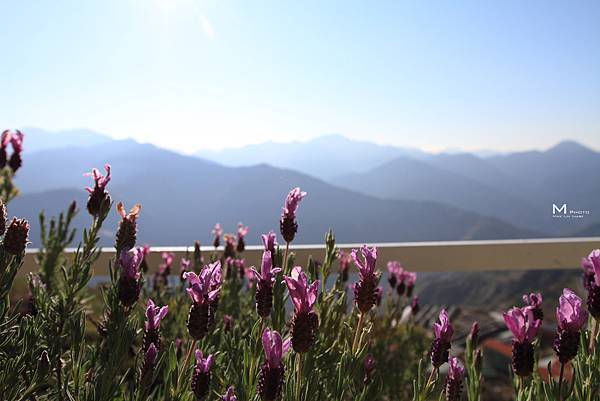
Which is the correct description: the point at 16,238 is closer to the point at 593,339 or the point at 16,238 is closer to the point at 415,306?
the point at 593,339

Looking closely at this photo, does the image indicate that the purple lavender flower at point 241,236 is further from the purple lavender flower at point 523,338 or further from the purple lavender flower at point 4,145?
the purple lavender flower at point 523,338

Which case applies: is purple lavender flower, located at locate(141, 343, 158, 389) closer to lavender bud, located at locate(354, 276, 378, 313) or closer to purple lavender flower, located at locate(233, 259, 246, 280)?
lavender bud, located at locate(354, 276, 378, 313)

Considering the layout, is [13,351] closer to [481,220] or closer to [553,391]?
[553,391]

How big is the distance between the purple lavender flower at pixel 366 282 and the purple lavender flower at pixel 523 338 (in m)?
0.19

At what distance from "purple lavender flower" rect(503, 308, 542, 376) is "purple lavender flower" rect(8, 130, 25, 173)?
1432 millimetres

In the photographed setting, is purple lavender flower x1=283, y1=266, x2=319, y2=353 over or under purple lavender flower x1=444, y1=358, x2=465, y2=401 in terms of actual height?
over

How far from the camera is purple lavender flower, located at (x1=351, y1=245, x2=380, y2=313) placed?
2.21 feet

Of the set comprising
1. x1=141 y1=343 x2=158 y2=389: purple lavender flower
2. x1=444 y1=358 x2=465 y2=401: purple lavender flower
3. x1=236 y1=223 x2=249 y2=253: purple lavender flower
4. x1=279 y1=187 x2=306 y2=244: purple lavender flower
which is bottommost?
x1=444 y1=358 x2=465 y2=401: purple lavender flower

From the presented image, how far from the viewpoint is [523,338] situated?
27.2 inches

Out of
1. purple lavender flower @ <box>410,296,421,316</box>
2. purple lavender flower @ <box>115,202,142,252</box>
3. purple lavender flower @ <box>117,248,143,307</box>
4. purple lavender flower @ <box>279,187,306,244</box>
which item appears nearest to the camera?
purple lavender flower @ <box>117,248,143,307</box>

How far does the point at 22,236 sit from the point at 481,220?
40.9m

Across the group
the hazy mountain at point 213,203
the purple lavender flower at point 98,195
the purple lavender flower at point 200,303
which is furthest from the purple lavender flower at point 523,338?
the hazy mountain at point 213,203

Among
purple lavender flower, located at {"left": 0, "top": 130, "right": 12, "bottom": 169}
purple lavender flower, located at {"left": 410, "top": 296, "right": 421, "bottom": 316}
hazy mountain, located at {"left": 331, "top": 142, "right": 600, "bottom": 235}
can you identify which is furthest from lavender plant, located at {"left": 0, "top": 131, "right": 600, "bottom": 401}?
hazy mountain, located at {"left": 331, "top": 142, "right": 600, "bottom": 235}

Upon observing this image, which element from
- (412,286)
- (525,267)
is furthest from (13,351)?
(525,267)
